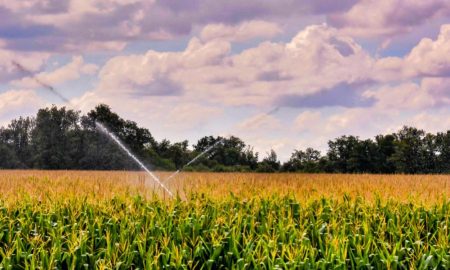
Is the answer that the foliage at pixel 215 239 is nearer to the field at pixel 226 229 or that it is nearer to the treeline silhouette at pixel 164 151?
the field at pixel 226 229

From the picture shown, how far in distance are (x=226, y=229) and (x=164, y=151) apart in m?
50.2

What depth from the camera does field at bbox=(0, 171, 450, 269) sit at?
9422mm

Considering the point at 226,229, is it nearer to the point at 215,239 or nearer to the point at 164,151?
the point at 215,239

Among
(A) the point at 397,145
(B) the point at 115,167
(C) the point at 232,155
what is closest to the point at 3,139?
(B) the point at 115,167

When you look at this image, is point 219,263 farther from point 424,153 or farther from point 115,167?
point 424,153

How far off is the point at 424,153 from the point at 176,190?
51.5 metres

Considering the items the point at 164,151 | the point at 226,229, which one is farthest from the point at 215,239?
the point at 164,151

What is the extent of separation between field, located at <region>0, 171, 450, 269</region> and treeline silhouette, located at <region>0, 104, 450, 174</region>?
37713 mm

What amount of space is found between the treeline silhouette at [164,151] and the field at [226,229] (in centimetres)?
3771

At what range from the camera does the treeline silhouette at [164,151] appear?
58.7m

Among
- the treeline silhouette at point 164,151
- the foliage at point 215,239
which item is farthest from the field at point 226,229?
the treeline silhouette at point 164,151

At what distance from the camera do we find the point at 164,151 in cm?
6147

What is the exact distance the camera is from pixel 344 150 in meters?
60.8

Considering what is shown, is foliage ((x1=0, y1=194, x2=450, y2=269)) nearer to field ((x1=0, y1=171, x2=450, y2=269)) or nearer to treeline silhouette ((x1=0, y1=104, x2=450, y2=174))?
field ((x1=0, y1=171, x2=450, y2=269))
